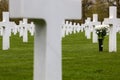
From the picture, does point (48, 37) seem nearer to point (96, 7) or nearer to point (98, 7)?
point (98, 7)

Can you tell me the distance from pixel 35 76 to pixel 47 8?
490 millimetres

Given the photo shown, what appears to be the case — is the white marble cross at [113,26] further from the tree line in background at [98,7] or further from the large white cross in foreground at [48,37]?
the tree line in background at [98,7]

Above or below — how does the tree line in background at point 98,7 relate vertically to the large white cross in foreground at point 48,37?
above

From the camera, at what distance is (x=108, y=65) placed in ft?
35.9

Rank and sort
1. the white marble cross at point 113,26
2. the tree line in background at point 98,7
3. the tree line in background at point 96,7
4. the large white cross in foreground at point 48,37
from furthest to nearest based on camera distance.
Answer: the tree line in background at point 98,7 < the tree line in background at point 96,7 < the white marble cross at point 113,26 < the large white cross in foreground at point 48,37

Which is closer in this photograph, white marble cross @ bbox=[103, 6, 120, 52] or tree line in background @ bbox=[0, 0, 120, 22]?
white marble cross @ bbox=[103, 6, 120, 52]

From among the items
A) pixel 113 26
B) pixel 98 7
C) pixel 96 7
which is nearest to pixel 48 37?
pixel 113 26

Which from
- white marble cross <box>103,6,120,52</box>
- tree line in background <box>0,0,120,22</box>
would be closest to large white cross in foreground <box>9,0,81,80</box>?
white marble cross <box>103,6,120,52</box>

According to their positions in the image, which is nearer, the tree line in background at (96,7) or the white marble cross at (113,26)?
the white marble cross at (113,26)

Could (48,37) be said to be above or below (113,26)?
below

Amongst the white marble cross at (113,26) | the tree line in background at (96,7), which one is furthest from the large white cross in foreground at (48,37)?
the tree line in background at (96,7)

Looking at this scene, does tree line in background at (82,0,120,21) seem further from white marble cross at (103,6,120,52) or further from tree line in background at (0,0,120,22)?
white marble cross at (103,6,120,52)

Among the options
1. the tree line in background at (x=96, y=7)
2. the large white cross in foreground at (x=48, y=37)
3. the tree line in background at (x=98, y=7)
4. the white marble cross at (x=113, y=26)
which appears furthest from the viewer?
the tree line in background at (x=98, y=7)

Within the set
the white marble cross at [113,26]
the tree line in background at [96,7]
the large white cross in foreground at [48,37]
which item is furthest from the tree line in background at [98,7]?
the large white cross in foreground at [48,37]
